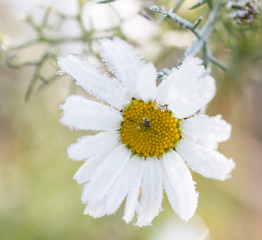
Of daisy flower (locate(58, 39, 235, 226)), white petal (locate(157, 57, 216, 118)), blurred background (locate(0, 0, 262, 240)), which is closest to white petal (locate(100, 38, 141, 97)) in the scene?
daisy flower (locate(58, 39, 235, 226))

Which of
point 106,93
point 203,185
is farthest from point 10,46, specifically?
point 203,185

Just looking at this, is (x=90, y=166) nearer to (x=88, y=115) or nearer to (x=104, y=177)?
(x=104, y=177)

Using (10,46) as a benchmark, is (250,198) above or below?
below

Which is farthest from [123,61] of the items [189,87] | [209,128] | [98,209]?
[98,209]

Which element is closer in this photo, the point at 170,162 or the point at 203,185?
the point at 170,162

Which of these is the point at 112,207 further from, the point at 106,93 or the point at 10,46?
the point at 10,46
